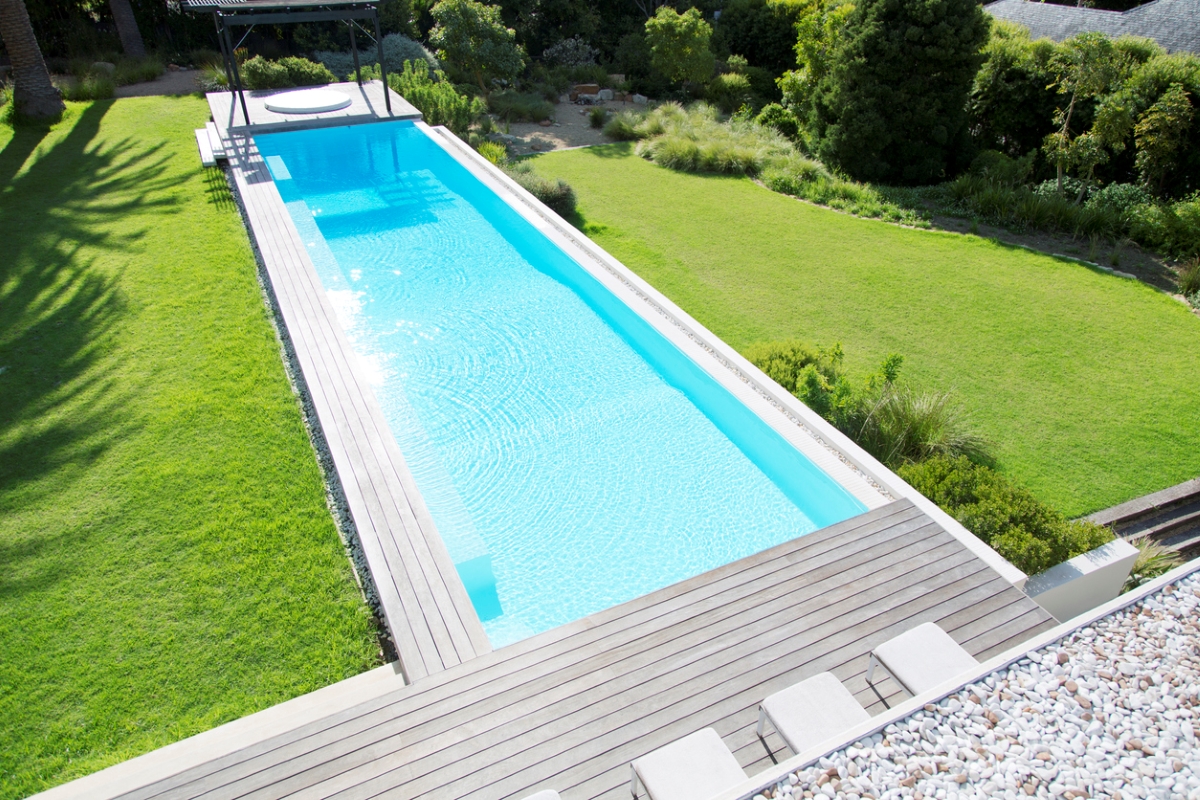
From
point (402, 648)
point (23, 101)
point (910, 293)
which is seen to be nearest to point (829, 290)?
point (910, 293)

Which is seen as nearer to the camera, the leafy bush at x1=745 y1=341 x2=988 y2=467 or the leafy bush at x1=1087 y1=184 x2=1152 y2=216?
the leafy bush at x1=745 y1=341 x2=988 y2=467

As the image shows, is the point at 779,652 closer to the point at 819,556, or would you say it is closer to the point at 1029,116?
the point at 819,556

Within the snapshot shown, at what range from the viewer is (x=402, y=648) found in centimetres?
372

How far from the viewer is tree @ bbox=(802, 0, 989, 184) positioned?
34.4ft

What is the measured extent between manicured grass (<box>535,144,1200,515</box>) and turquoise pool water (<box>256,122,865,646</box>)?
137 centimetres

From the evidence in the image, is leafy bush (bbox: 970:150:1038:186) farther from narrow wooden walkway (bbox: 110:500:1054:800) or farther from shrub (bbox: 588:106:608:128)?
narrow wooden walkway (bbox: 110:500:1054:800)

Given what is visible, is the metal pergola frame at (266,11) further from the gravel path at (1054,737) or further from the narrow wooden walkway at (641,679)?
the gravel path at (1054,737)

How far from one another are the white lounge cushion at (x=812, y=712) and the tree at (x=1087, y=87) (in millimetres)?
9137

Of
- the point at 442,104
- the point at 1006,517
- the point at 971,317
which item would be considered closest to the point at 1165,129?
the point at 971,317

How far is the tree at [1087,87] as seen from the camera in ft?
30.9

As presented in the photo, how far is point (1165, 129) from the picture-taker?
9.22 metres

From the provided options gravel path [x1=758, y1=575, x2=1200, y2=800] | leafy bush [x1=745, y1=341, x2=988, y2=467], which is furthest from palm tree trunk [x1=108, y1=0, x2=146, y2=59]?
gravel path [x1=758, y1=575, x2=1200, y2=800]

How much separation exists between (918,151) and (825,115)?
1.63 m

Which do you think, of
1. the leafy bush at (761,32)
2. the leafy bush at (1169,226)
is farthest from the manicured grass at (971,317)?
the leafy bush at (761,32)
